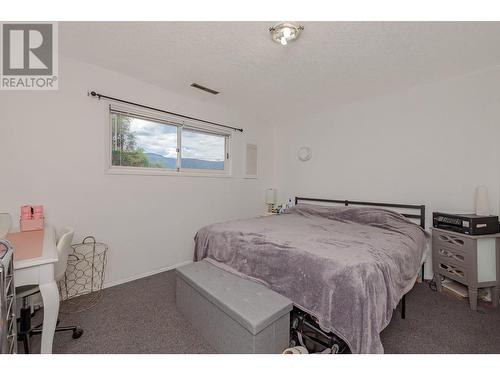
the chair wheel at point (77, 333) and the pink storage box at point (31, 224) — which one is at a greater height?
the pink storage box at point (31, 224)

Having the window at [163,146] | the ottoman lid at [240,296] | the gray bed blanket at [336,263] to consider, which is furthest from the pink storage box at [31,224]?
the gray bed blanket at [336,263]

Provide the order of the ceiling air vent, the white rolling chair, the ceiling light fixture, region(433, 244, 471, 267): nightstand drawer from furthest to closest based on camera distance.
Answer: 1. the ceiling air vent
2. region(433, 244, 471, 267): nightstand drawer
3. the ceiling light fixture
4. the white rolling chair

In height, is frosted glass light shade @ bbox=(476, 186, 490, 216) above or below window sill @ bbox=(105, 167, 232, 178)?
below

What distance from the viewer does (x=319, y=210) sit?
303cm

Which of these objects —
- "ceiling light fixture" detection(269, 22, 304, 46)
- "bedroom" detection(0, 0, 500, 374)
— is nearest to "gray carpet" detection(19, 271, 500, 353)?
"bedroom" detection(0, 0, 500, 374)

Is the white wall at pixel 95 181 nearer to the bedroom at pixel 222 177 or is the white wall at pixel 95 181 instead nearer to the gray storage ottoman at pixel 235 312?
the bedroom at pixel 222 177

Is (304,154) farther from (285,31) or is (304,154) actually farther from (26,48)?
(26,48)

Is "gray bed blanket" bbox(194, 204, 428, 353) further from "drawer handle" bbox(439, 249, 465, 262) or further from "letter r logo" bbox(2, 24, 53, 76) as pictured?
"letter r logo" bbox(2, 24, 53, 76)

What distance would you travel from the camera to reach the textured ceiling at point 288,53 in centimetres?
167

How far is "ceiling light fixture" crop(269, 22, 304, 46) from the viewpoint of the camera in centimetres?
161

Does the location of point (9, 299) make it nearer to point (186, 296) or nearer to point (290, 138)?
point (186, 296)

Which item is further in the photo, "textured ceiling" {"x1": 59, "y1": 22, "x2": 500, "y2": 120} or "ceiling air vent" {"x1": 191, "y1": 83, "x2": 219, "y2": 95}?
"ceiling air vent" {"x1": 191, "y1": 83, "x2": 219, "y2": 95}

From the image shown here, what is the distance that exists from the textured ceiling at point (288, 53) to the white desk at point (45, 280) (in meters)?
1.72

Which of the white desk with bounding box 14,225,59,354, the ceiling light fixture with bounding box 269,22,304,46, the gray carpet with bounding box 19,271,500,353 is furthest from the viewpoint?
the ceiling light fixture with bounding box 269,22,304,46
